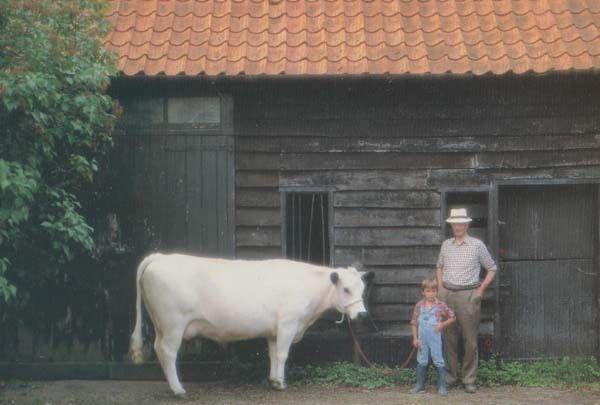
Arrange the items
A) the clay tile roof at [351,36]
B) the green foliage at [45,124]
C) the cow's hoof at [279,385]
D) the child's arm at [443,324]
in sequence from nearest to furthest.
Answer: the green foliage at [45,124]
the child's arm at [443,324]
the cow's hoof at [279,385]
the clay tile roof at [351,36]

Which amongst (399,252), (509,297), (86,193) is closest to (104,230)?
(86,193)

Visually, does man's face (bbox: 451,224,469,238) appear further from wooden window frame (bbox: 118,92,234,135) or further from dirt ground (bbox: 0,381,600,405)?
wooden window frame (bbox: 118,92,234,135)

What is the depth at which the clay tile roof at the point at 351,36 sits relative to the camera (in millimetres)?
9273

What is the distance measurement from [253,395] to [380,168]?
2898mm

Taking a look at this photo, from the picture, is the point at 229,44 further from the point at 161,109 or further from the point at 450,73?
the point at 450,73

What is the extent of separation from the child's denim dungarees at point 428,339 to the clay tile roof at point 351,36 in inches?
102

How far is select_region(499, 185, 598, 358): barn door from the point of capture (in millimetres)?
9867

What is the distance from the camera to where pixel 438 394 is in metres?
8.77

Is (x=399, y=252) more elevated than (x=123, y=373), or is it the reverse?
(x=399, y=252)

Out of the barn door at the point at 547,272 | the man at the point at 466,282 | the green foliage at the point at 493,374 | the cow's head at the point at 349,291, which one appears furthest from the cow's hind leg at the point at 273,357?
the barn door at the point at 547,272

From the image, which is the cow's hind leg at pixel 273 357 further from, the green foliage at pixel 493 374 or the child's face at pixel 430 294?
the child's face at pixel 430 294

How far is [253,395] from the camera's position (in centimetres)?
873

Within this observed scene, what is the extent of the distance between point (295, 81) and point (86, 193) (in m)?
2.67

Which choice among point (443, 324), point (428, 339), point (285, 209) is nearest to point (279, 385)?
point (428, 339)
